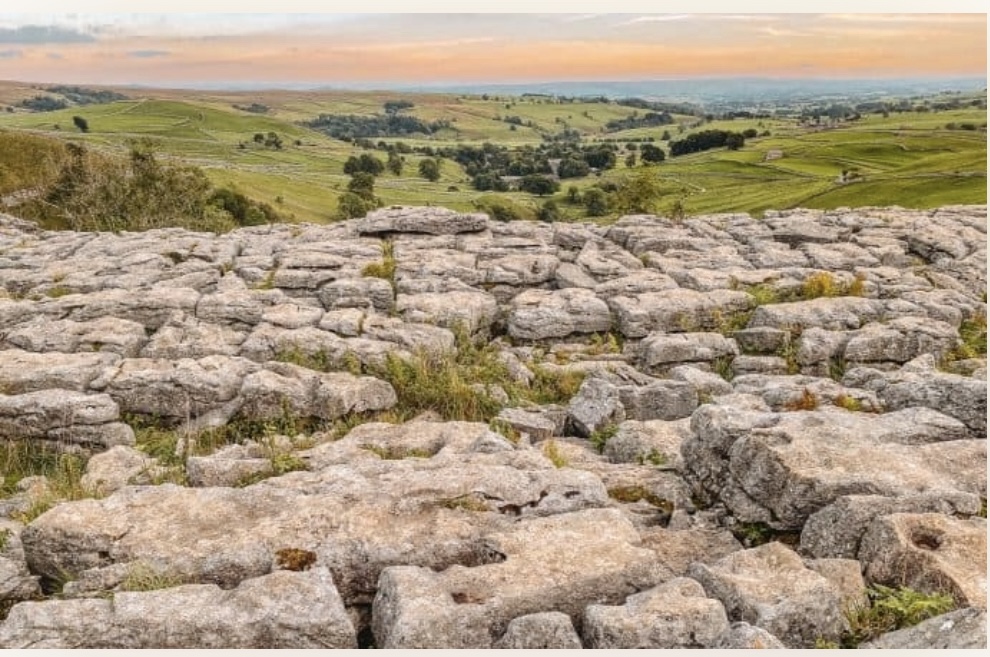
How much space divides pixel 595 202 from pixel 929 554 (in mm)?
165822

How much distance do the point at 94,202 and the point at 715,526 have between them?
3366 inches

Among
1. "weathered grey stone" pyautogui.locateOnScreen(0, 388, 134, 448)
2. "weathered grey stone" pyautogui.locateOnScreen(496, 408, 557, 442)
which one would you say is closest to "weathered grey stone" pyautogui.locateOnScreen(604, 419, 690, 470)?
"weathered grey stone" pyautogui.locateOnScreen(496, 408, 557, 442)

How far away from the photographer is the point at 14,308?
2478 centimetres

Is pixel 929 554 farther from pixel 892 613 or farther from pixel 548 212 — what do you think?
pixel 548 212

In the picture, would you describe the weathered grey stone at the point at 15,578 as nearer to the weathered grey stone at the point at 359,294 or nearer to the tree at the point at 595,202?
the weathered grey stone at the point at 359,294

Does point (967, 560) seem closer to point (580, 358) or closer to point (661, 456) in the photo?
point (661, 456)

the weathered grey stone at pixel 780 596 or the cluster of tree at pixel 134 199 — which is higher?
the cluster of tree at pixel 134 199

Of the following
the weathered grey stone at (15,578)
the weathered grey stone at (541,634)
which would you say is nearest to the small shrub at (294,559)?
the weathered grey stone at (541,634)

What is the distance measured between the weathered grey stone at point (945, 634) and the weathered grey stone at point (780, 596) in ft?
1.97

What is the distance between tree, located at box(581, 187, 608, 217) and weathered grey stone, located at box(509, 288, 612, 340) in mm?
138169

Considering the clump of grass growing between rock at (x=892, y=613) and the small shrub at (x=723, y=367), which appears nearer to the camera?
the clump of grass growing between rock at (x=892, y=613)

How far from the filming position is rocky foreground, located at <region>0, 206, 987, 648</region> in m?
8.84

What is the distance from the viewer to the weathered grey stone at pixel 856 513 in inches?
410

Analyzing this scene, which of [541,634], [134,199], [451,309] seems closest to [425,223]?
[451,309]
